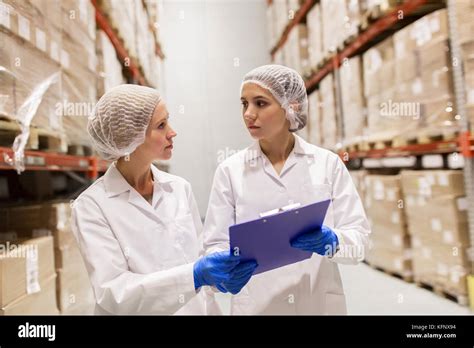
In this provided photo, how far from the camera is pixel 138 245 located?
1.64 metres

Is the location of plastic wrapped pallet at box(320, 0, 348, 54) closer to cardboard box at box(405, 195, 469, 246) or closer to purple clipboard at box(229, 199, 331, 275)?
cardboard box at box(405, 195, 469, 246)

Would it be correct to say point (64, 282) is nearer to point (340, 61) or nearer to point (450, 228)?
point (450, 228)

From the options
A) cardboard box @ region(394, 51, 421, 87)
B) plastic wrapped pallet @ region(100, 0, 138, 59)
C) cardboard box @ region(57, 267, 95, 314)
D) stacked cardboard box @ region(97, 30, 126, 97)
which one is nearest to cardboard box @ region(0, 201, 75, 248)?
cardboard box @ region(57, 267, 95, 314)

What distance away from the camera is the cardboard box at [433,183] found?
2984 millimetres

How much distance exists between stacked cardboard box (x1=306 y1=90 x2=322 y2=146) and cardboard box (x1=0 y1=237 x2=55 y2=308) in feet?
10.7

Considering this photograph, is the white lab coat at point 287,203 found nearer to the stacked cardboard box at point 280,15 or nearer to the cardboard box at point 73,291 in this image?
Result: the cardboard box at point 73,291

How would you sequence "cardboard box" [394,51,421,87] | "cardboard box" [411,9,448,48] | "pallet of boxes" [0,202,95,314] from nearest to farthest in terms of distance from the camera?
1. "pallet of boxes" [0,202,95,314]
2. "cardboard box" [411,9,448,48]
3. "cardboard box" [394,51,421,87]

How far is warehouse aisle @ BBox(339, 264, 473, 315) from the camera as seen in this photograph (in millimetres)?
2768

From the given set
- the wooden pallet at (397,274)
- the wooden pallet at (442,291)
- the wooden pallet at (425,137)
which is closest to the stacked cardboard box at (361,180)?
the wooden pallet at (397,274)

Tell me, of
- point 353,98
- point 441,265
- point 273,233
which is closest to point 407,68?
point 353,98

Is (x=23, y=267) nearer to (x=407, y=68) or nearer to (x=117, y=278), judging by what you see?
(x=117, y=278)

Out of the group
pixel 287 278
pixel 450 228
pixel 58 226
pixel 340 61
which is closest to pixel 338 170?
pixel 287 278

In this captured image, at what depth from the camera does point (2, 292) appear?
2121 millimetres

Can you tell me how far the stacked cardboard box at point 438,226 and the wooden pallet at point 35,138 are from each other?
2.85 m
